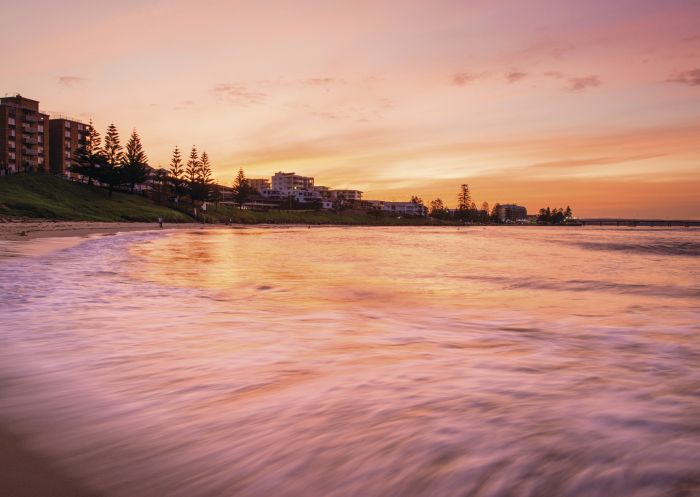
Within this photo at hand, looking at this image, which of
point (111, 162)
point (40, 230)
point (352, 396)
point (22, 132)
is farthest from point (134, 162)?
point (352, 396)

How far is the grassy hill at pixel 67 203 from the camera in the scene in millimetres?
51844

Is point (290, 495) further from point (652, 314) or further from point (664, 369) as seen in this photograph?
point (652, 314)

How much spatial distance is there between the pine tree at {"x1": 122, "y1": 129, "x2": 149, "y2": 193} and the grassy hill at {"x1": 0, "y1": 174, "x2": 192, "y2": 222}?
3825 mm

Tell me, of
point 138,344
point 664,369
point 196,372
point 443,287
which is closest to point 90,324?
point 138,344

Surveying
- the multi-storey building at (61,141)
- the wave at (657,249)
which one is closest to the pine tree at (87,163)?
the multi-storey building at (61,141)

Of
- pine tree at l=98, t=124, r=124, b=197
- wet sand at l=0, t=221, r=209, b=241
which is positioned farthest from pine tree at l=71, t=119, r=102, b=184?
wet sand at l=0, t=221, r=209, b=241

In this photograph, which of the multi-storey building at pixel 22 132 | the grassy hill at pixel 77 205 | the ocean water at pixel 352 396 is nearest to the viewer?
the ocean water at pixel 352 396

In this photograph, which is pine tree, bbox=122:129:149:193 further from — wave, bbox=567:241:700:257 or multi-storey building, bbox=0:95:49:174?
wave, bbox=567:241:700:257

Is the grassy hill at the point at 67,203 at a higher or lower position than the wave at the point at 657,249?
higher

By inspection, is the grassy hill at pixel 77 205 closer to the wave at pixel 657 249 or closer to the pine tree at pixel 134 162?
the pine tree at pixel 134 162

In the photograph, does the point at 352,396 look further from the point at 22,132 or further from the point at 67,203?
the point at 22,132

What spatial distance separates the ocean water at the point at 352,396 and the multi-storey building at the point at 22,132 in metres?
117

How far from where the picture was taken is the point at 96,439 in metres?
2.66

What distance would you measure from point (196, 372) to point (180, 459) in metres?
1.67
